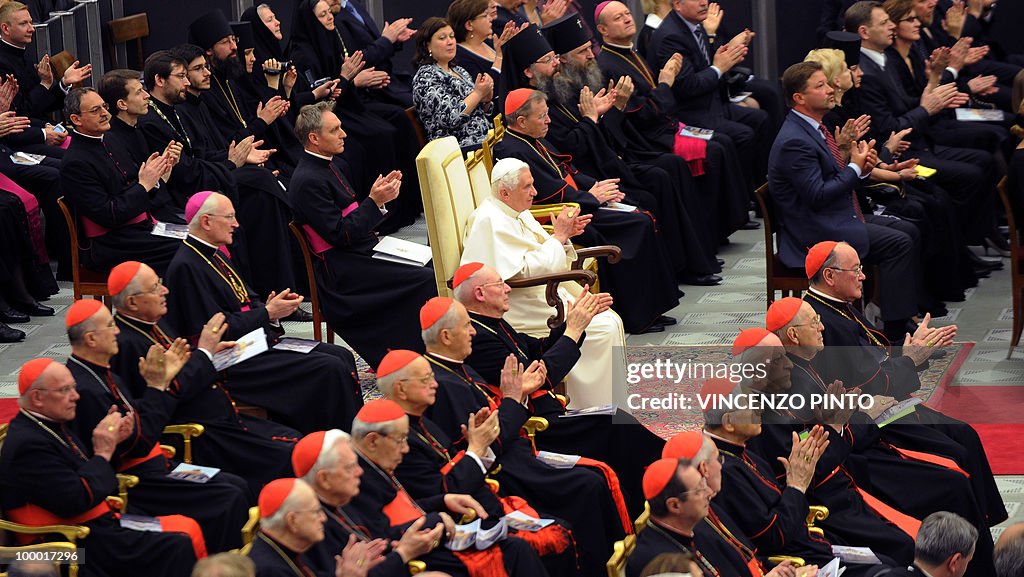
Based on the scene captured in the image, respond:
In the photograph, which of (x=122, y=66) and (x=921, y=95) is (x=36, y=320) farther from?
(x=921, y=95)

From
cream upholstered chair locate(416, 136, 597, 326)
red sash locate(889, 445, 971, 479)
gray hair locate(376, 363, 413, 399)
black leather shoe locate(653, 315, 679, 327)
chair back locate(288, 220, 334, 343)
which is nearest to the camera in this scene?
gray hair locate(376, 363, 413, 399)

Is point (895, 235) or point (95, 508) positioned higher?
point (95, 508)

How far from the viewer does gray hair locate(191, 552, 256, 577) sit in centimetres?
377

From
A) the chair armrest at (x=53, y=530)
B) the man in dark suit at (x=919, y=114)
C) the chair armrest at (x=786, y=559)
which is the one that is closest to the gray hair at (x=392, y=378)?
the chair armrest at (x=53, y=530)

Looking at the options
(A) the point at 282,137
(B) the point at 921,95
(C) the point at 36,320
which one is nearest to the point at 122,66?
(A) the point at 282,137

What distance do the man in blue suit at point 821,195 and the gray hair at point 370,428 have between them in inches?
132

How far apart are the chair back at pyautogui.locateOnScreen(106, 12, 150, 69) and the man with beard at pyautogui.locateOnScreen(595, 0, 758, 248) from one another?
3.79 meters

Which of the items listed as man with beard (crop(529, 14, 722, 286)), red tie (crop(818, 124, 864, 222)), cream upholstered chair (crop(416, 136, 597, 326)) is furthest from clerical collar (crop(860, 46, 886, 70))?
cream upholstered chair (crop(416, 136, 597, 326))

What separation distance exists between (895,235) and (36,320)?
465 cm

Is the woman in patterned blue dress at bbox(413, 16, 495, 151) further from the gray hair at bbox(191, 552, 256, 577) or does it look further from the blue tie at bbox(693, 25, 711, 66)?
the gray hair at bbox(191, 552, 256, 577)

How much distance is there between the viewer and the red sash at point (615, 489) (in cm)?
545

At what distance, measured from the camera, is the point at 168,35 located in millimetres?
11820

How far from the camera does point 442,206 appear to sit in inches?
273

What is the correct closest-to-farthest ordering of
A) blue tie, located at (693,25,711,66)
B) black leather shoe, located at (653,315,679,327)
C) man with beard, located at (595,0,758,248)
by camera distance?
black leather shoe, located at (653,315,679,327), man with beard, located at (595,0,758,248), blue tie, located at (693,25,711,66)
